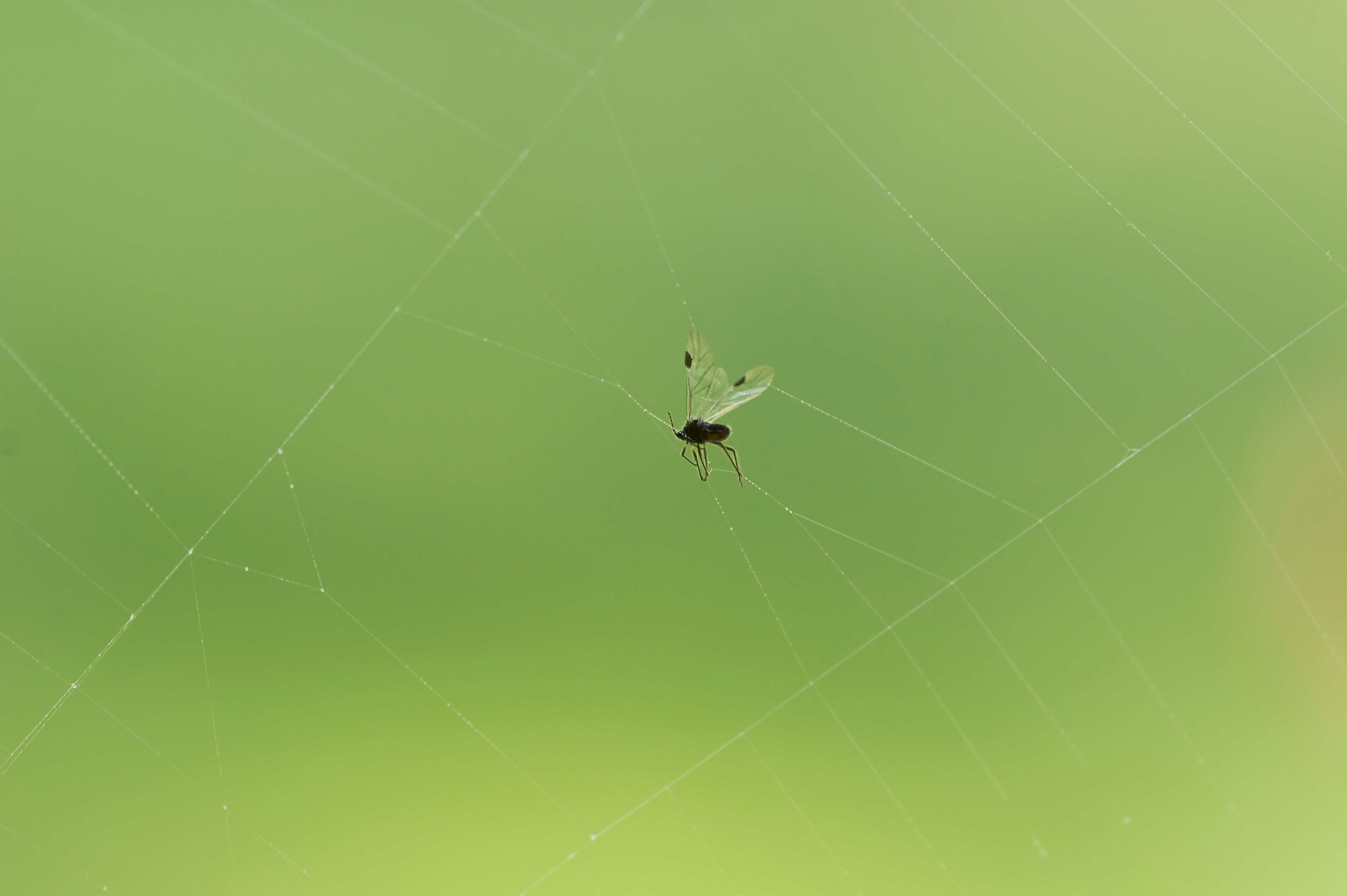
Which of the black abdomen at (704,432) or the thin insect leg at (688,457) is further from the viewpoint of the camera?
the thin insect leg at (688,457)

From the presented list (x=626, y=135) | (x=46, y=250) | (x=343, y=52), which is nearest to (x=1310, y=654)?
(x=626, y=135)

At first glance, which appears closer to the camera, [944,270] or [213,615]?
[213,615]

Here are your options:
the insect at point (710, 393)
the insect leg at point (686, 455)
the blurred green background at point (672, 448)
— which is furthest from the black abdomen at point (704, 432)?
the blurred green background at point (672, 448)

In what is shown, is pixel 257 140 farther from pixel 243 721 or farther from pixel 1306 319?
pixel 1306 319

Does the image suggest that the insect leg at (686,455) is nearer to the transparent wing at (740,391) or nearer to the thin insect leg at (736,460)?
the thin insect leg at (736,460)

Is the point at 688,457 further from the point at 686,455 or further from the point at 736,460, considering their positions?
the point at 736,460

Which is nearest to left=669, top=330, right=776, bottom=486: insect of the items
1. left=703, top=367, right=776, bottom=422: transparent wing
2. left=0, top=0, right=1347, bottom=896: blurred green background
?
left=703, top=367, right=776, bottom=422: transparent wing

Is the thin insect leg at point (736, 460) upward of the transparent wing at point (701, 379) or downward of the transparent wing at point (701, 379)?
upward
